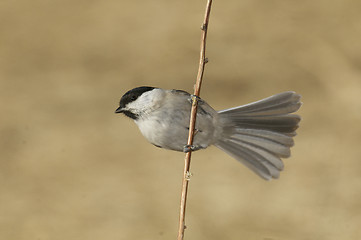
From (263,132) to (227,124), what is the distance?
0.47 feet

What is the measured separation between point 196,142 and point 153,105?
0.20 metres

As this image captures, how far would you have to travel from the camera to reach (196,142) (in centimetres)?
123

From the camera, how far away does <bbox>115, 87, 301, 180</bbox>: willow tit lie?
1072mm

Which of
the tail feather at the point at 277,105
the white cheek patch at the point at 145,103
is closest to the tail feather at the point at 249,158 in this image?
the tail feather at the point at 277,105

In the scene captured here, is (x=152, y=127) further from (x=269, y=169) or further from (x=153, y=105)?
(x=269, y=169)

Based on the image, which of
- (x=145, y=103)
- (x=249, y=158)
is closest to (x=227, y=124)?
(x=249, y=158)

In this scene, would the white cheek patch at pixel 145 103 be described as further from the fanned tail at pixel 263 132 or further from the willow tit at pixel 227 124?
the fanned tail at pixel 263 132

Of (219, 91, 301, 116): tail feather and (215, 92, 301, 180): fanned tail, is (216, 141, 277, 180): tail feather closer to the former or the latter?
(215, 92, 301, 180): fanned tail

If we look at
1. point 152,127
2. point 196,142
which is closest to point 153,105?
point 152,127

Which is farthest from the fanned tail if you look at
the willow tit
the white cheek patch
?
the white cheek patch

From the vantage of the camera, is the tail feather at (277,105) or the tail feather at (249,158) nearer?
the tail feather at (277,105)

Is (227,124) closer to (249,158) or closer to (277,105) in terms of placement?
(249,158)

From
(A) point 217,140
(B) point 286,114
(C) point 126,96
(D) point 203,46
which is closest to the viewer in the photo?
(D) point 203,46

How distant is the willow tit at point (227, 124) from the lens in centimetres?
107
